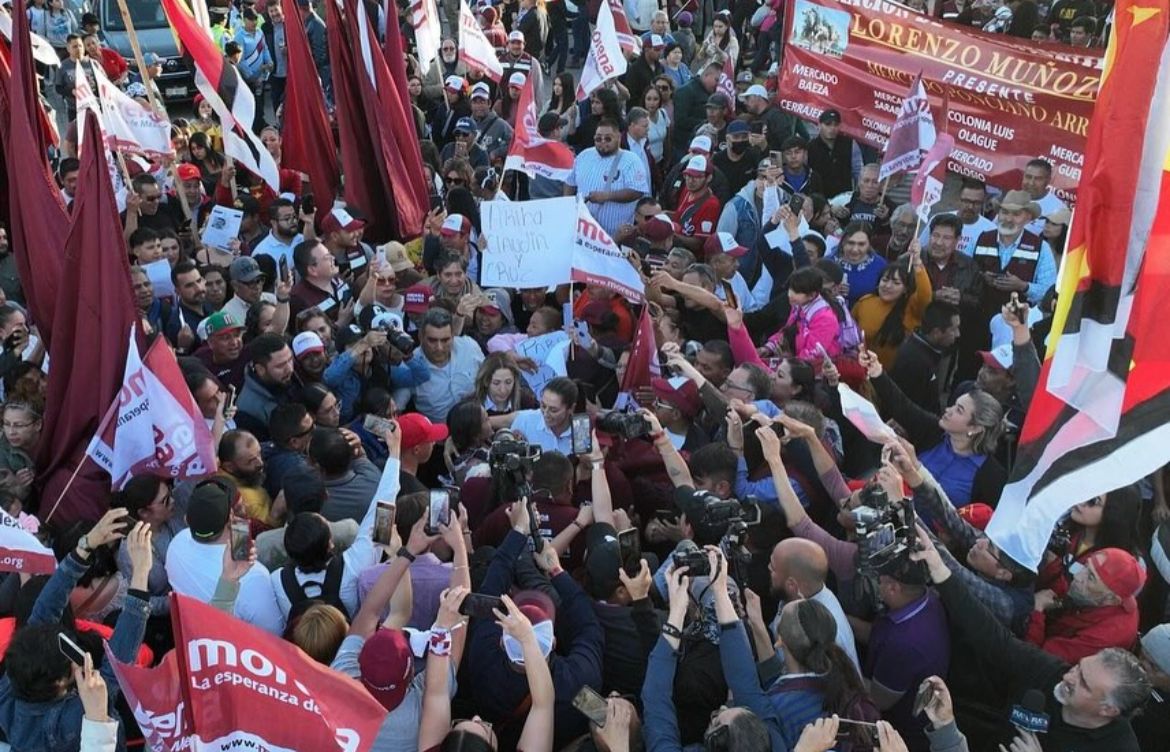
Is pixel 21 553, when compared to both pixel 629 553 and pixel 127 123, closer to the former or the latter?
pixel 629 553

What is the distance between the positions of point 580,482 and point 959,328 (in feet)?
11.2

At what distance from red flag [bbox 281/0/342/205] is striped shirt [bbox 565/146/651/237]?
210cm

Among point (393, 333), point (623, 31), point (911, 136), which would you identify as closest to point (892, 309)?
point (911, 136)

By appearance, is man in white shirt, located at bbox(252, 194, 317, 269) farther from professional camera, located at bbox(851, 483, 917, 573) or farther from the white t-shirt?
professional camera, located at bbox(851, 483, 917, 573)

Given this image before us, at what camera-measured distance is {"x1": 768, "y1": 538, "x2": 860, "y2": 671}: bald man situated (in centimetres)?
506

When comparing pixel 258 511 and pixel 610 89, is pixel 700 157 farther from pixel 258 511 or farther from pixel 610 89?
pixel 258 511

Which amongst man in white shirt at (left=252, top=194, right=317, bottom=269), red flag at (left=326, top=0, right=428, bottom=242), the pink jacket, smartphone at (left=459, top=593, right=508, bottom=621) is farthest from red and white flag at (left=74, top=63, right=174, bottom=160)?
smartphone at (left=459, top=593, right=508, bottom=621)

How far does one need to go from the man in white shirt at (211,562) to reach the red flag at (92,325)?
1.44 m

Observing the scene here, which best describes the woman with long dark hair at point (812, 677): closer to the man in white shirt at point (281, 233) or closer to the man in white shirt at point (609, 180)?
the man in white shirt at point (281, 233)

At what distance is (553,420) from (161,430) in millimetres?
1957

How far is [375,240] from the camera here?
1077 centimetres

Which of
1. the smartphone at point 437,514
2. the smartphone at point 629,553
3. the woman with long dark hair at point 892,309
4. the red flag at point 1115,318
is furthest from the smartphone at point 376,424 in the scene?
the woman with long dark hair at point 892,309

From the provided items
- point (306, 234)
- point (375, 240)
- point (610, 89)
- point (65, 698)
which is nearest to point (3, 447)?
point (65, 698)

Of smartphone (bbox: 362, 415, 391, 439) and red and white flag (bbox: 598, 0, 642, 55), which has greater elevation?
red and white flag (bbox: 598, 0, 642, 55)
